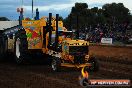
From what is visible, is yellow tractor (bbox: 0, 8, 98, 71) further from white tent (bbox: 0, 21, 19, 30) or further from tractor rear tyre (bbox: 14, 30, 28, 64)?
white tent (bbox: 0, 21, 19, 30)

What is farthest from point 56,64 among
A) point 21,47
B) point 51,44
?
point 21,47

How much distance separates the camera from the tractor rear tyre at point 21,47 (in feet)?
58.3

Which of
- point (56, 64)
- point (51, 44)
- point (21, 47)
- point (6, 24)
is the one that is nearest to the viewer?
point (56, 64)

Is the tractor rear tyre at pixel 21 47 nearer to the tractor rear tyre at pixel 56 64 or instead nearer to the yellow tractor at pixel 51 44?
the yellow tractor at pixel 51 44

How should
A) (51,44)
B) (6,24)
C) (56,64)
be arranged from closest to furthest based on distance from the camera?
(56,64), (51,44), (6,24)

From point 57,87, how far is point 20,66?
7.28 meters

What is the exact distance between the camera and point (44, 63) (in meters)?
19.2

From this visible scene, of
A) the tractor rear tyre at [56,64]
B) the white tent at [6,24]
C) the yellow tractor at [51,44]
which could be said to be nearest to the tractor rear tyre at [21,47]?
the yellow tractor at [51,44]

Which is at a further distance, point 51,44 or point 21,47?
point 21,47

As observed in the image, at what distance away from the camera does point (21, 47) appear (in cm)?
1783

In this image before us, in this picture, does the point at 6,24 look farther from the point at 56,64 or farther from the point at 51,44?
the point at 56,64

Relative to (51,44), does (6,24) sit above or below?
above

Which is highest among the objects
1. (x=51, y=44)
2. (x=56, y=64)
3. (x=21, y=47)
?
(x=51, y=44)

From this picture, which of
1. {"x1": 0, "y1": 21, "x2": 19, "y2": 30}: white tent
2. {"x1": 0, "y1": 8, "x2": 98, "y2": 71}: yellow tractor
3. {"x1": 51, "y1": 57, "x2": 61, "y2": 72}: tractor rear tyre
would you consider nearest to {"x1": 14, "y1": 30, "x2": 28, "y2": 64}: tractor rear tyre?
{"x1": 0, "y1": 8, "x2": 98, "y2": 71}: yellow tractor
